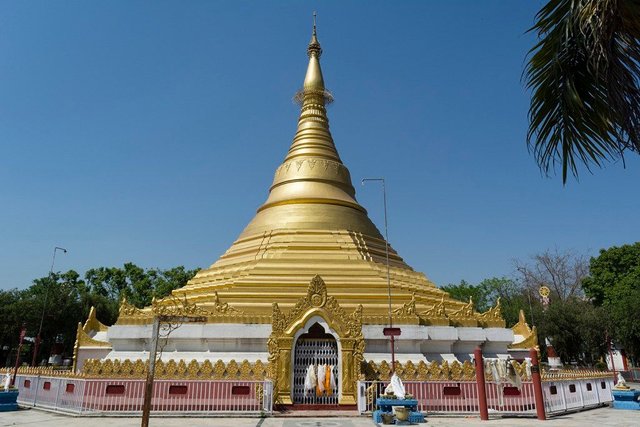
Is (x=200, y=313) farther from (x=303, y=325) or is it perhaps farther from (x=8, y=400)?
(x=8, y=400)

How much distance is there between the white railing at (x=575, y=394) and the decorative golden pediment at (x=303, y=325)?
620 centimetres

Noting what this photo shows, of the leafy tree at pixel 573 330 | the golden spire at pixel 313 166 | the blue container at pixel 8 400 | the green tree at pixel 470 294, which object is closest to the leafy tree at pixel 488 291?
the green tree at pixel 470 294

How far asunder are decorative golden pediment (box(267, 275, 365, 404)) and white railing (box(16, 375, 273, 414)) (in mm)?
853

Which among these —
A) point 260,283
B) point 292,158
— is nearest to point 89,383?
point 260,283

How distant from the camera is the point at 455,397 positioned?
577 inches

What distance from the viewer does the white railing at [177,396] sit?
1429 centimetres

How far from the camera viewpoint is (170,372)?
48.8ft

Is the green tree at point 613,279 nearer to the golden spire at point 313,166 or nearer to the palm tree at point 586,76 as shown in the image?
the golden spire at point 313,166

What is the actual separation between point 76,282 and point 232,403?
44.1 meters

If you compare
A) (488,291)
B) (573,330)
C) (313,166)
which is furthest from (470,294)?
(313,166)

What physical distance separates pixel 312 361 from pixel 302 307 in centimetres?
191

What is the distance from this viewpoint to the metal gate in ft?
50.4

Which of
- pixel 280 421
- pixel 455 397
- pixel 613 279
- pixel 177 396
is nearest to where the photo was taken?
pixel 280 421

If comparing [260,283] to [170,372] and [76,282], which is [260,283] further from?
[76,282]
